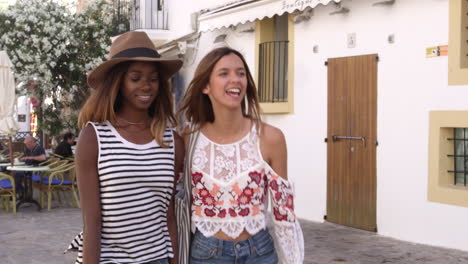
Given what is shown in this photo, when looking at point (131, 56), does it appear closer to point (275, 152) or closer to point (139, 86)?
point (139, 86)

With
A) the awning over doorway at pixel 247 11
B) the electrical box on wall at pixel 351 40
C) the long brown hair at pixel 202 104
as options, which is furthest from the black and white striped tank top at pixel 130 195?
the electrical box on wall at pixel 351 40

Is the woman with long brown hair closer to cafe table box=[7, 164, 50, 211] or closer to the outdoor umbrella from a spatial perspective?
cafe table box=[7, 164, 50, 211]

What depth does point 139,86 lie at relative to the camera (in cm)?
262

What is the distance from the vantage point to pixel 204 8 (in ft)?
40.8

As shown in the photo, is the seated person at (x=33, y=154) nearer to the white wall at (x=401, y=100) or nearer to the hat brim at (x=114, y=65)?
the white wall at (x=401, y=100)

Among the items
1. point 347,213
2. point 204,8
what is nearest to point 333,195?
point 347,213

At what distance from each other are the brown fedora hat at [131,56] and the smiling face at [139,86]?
0.14 feet

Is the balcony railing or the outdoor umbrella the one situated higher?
the balcony railing

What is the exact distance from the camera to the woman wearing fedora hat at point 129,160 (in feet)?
8.00

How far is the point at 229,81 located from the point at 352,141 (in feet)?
19.9

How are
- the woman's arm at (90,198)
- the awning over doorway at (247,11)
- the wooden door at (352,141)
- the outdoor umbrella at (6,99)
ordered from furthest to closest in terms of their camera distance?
the outdoor umbrella at (6,99)
the awning over doorway at (247,11)
the wooden door at (352,141)
the woman's arm at (90,198)

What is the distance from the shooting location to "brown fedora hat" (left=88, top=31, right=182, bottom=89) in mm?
2607

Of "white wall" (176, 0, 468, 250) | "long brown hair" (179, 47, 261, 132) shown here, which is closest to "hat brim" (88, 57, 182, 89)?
"long brown hair" (179, 47, 261, 132)

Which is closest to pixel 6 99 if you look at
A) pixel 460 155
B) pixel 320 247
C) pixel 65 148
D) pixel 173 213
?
pixel 65 148
